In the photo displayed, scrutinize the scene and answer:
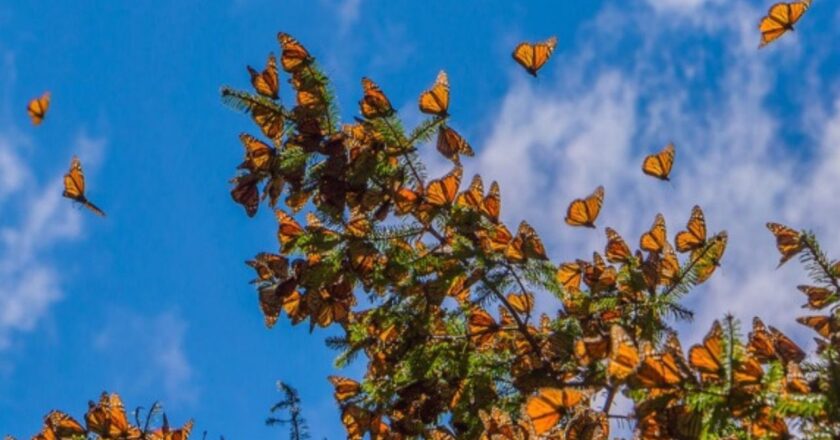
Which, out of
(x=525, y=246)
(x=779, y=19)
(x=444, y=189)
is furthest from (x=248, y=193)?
(x=779, y=19)

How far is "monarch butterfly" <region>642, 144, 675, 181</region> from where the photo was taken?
340cm

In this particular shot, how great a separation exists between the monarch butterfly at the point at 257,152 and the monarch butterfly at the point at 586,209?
3.96ft

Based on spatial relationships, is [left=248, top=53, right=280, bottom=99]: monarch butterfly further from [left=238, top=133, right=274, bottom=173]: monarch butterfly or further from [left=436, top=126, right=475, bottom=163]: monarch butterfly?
[left=436, top=126, right=475, bottom=163]: monarch butterfly

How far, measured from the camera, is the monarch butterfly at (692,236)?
3.11 metres

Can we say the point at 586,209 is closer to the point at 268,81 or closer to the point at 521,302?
the point at 521,302

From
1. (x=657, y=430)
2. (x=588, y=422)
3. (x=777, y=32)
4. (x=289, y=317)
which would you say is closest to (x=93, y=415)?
(x=289, y=317)

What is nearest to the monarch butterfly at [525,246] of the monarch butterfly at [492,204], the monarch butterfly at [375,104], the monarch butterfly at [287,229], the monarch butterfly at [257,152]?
the monarch butterfly at [492,204]

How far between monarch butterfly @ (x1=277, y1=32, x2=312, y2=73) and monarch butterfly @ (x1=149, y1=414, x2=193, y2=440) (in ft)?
4.86

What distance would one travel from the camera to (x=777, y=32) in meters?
3.67

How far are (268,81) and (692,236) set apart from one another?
1692 millimetres

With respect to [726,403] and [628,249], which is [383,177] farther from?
[726,403]

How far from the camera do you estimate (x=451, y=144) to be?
3.18m

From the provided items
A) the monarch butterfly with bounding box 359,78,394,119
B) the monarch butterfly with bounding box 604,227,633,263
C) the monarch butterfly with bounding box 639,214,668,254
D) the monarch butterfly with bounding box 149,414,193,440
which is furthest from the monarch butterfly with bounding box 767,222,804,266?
the monarch butterfly with bounding box 149,414,193,440

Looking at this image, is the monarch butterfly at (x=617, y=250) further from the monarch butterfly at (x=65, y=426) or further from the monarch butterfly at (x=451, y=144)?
the monarch butterfly at (x=65, y=426)
